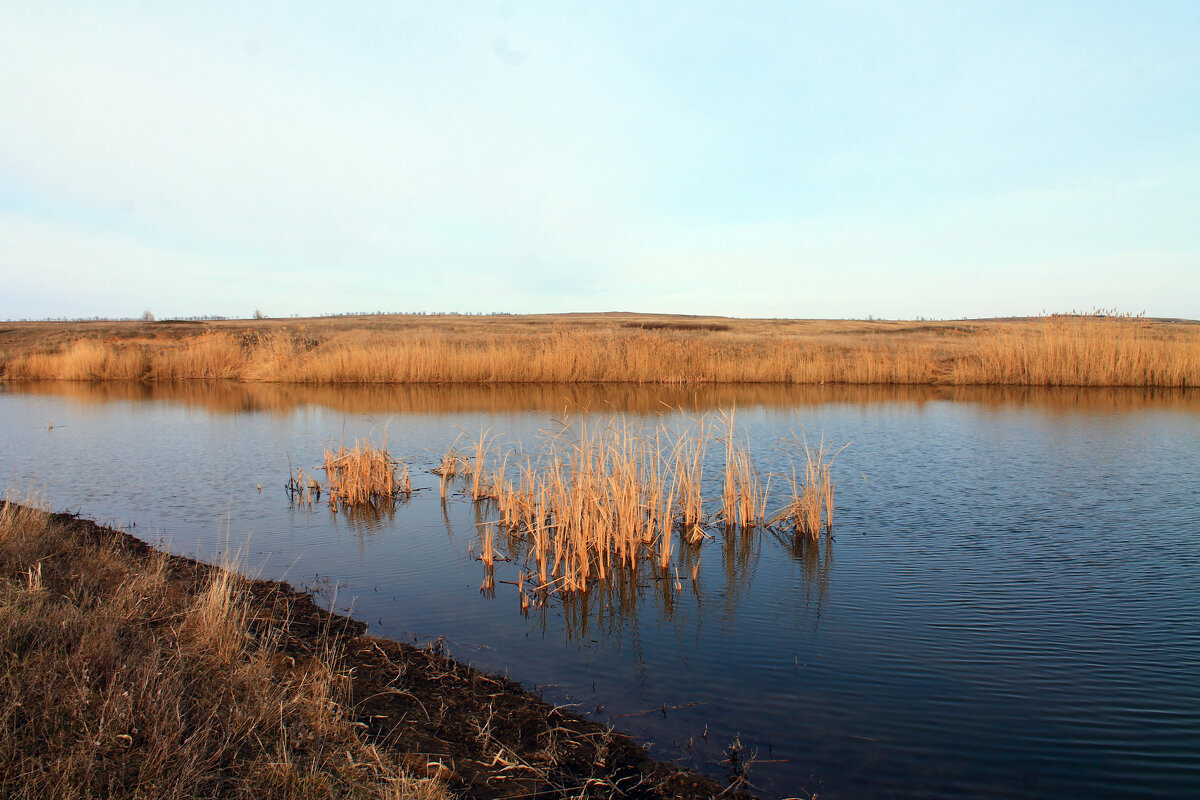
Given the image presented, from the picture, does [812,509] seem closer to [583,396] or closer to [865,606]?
[865,606]

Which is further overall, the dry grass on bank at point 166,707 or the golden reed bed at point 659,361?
the golden reed bed at point 659,361

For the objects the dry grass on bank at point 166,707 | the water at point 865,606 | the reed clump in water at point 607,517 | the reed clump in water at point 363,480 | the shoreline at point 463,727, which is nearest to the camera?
the dry grass on bank at point 166,707

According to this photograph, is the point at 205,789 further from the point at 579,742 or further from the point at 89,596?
the point at 89,596

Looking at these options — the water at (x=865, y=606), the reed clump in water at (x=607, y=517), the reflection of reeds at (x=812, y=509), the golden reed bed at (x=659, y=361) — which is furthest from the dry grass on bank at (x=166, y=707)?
the golden reed bed at (x=659, y=361)

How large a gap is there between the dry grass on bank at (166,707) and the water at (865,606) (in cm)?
111

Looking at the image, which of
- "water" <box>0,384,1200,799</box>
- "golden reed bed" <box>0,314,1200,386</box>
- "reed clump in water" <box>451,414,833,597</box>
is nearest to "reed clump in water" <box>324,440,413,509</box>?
"water" <box>0,384,1200,799</box>

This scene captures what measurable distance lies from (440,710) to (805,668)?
1950mm

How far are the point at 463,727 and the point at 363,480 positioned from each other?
520 centimetres

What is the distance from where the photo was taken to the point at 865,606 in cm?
494

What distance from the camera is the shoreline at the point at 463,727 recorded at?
2.81 meters

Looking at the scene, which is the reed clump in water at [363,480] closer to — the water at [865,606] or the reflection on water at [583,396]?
the water at [865,606]

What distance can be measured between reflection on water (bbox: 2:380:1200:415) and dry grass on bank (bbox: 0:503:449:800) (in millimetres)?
10159

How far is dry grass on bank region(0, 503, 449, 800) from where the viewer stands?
233 cm

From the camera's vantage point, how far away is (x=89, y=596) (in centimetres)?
391
